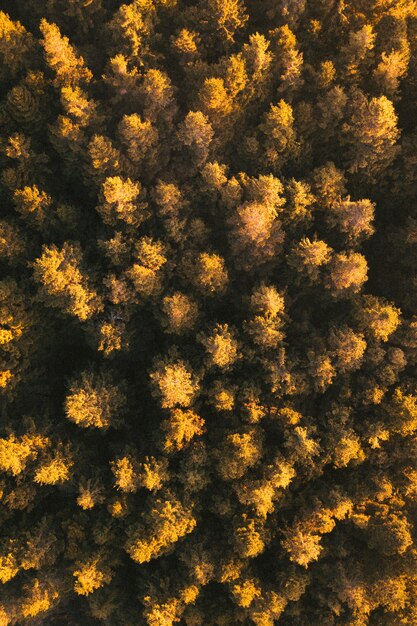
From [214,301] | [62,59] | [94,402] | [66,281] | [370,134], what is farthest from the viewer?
[214,301]

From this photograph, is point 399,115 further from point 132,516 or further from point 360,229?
point 132,516

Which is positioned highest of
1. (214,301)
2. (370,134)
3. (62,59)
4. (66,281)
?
(370,134)

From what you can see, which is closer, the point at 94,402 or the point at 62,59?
the point at 62,59

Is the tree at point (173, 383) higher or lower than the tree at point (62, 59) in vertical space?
lower

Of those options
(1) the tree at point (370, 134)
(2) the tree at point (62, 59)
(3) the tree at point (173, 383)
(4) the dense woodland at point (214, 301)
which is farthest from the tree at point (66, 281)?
(1) the tree at point (370, 134)

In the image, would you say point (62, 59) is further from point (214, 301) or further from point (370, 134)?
point (370, 134)

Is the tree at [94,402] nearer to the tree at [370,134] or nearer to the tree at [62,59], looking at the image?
the tree at [62,59]

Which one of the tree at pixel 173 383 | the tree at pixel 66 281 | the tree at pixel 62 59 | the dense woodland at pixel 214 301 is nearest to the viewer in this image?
the tree at pixel 62 59

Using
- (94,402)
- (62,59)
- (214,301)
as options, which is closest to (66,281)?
→ (94,402)

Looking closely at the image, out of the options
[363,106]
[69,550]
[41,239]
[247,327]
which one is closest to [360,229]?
[363,106]
